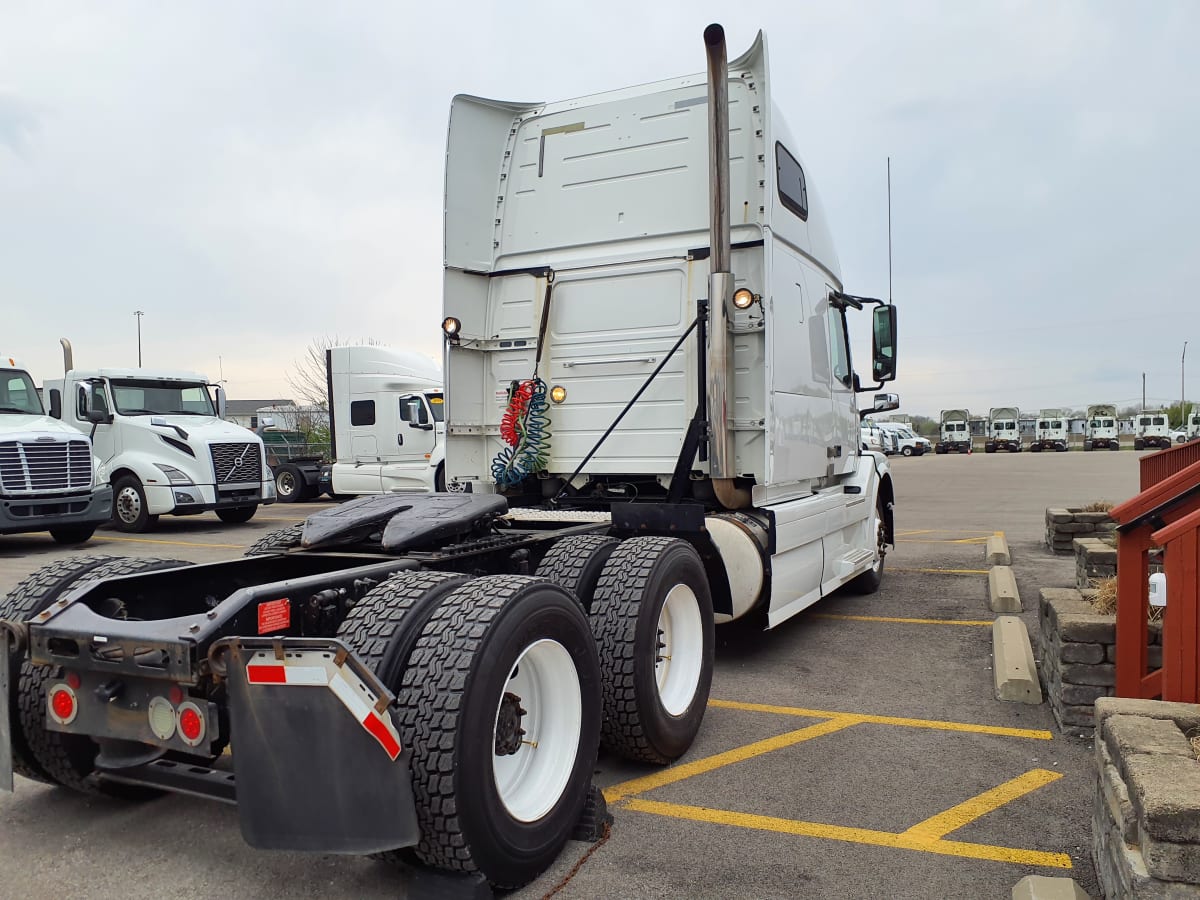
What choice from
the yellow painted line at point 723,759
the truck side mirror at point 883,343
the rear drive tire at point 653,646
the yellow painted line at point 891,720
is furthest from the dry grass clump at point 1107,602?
the truck side mirror at point 883,343

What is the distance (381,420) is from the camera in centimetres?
1781

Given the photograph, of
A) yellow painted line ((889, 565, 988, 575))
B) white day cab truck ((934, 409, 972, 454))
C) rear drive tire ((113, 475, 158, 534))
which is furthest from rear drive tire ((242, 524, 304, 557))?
white day cab truck ((934, 409, 972, 454))

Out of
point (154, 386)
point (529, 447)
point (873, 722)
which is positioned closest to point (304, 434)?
point (154, 386)

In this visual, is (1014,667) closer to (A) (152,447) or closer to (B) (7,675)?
(B) (7,675)

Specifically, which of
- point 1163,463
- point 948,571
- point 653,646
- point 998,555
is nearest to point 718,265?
point 653,646

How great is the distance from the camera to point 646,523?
17.4 ft

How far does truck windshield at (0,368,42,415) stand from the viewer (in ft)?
43.4

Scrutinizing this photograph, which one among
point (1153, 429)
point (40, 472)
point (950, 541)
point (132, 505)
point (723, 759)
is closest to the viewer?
point (723, 759)

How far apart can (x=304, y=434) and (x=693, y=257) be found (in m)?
30.3

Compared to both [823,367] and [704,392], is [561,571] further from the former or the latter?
[823,367]

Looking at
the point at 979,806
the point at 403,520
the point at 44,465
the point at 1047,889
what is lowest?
the point at 979,806

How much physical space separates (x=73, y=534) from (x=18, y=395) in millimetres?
2228

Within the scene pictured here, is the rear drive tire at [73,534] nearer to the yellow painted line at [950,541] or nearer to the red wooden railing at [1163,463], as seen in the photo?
the yellow painted line at [950,541]

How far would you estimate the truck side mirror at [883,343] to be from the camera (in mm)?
7637
